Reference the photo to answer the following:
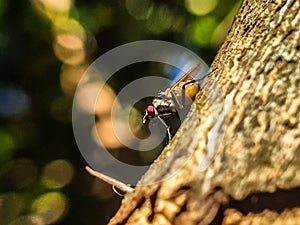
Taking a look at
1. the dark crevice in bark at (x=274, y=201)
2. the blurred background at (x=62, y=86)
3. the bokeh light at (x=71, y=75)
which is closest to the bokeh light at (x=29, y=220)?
the blurred background at (x=62, y=86)

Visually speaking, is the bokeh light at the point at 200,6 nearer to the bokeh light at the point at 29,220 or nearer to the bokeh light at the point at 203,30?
the bokeh light at the point at 203,30

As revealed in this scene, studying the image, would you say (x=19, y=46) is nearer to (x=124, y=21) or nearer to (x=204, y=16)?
(x=124, y=21)

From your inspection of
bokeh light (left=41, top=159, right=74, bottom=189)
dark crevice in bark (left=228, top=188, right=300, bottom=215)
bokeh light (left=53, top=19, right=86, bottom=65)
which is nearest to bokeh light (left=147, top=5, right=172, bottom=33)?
bokeh light (left=53, top=19, right=86, bottom=65)

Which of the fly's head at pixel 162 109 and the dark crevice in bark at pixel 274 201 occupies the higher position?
the dark crevice in bark at pixel 274 201

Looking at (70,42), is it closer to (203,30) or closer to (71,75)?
(71,75)

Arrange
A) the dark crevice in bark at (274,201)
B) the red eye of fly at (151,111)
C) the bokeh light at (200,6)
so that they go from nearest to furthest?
the dark crevice in bark at (274,201)
the red eye of fly at (151,111)
the bokeh light at (200,6)

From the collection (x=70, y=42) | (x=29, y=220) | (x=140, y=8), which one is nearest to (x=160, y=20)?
(x=140, y=8)
